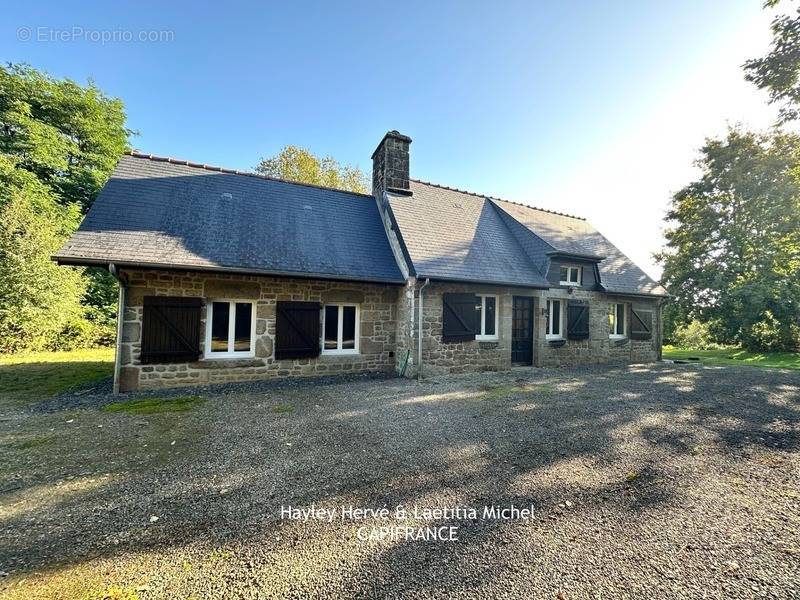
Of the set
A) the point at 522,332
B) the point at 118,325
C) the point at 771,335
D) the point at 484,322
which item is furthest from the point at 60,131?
the point at 771,335

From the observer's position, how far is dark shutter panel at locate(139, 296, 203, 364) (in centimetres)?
735

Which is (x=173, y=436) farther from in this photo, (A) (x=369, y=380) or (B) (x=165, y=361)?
(A) (x=369, y=380)

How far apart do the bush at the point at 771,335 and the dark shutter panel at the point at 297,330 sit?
19910 mm

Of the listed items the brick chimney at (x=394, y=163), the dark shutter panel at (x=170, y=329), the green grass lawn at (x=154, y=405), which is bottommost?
the green grass lawn at (x=154, y=405)

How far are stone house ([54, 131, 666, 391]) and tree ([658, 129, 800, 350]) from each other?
610 centimetres

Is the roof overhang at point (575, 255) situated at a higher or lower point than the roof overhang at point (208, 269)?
higher

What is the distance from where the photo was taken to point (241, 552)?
2.42 metres

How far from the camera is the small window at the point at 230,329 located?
26.2 feet

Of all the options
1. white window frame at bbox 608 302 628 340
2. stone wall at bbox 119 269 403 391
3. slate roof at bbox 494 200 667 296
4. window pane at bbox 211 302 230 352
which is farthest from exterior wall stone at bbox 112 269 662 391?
slate roof at bbox 494 200 667 296

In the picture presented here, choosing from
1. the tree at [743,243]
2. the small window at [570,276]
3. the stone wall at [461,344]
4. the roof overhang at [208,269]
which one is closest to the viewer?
the roof overhang at [208,269]

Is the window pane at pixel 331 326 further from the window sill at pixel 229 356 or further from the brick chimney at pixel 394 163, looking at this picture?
the brick chimney at pixel 394 163

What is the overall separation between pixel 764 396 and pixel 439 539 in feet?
28.4

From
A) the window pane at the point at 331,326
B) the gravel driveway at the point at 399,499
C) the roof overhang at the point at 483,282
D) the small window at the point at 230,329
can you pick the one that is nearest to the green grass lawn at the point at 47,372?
the gravel driveway at the point at 399,499

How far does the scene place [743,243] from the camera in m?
16.3
